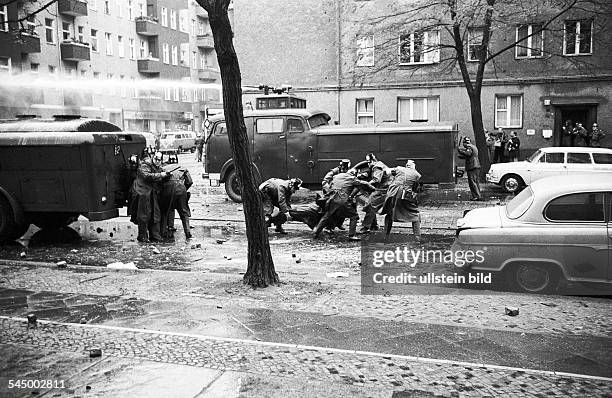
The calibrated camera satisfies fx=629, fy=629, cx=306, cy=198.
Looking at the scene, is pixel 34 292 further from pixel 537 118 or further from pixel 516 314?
pixel 537 118

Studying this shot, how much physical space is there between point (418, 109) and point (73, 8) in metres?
25.1

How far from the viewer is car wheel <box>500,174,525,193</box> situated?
762 inches

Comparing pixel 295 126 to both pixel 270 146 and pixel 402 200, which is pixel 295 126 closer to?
pixel 270 146

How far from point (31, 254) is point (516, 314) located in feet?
27.8

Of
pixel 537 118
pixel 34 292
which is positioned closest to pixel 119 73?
pixel 537 118

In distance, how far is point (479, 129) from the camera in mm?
22703

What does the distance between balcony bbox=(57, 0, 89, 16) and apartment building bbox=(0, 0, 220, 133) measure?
81 mm

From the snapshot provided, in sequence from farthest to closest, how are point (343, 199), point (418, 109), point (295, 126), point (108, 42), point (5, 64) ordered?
1. point (108, 42)
2. point (5, 64)
3. point (418, 109)
4. point (295, 126)
5. point (343, 199)

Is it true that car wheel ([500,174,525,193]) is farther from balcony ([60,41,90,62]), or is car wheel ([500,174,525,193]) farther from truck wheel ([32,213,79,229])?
balcony ([60,41,90,62])

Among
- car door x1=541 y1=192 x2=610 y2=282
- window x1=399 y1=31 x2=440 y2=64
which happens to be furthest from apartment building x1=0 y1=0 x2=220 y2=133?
car door x1=541 y1=192 x2=610 y2=282

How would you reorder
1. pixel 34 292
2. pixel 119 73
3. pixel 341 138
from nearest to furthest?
1. pixel 34 292
2. pixel 341 138
3. pixel 119 73

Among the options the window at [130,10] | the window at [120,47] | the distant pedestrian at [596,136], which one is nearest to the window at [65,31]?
the window at [120,47]

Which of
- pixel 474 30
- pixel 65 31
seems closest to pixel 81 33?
pixel 65 31

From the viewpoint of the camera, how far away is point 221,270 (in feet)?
31.7
